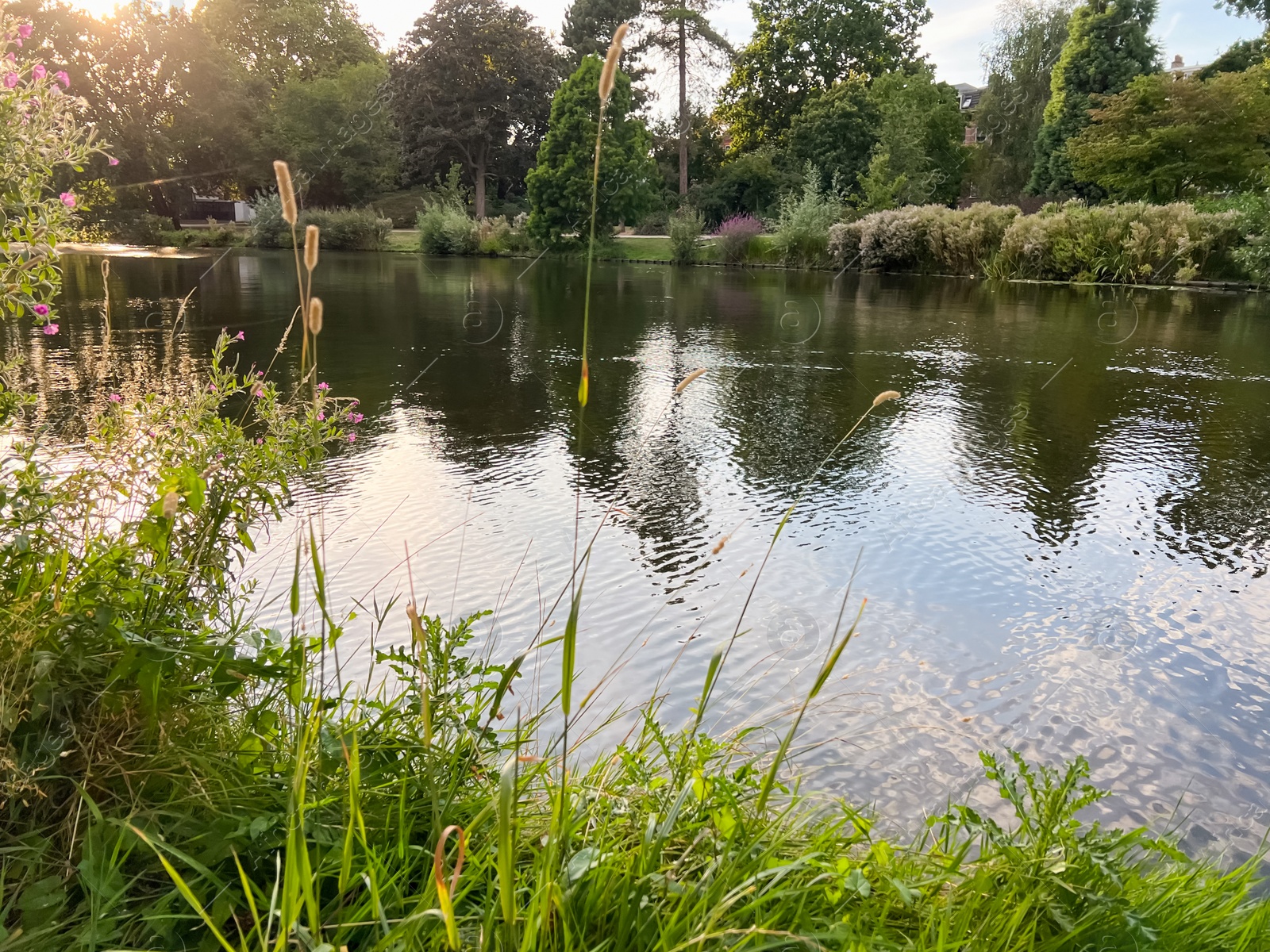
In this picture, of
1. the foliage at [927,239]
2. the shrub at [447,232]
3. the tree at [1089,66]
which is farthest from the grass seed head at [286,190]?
the tree at [1089,66]

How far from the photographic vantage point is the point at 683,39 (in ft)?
116

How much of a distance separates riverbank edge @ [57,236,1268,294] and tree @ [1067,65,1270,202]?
8.42 metres

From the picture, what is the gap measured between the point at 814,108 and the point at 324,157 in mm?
19406

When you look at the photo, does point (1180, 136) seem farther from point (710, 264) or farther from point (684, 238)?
point (684, 238)

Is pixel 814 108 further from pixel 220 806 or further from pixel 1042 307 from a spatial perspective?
pixel 220 806

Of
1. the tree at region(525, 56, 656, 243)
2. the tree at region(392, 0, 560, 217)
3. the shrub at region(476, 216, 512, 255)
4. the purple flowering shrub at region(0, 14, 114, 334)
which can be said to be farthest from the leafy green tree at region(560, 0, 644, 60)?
the purple flowering shrub at region(0, 14, 114, 334)

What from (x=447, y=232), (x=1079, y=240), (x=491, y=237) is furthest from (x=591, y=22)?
(x=1079, y=240)

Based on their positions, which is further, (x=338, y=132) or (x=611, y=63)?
(x=338, y=132)

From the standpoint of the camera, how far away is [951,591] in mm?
3268

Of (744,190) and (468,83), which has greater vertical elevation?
(468,83)

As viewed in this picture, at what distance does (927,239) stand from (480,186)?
23425 millimetres

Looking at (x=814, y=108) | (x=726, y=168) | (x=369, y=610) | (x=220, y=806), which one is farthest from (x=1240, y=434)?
(x=814, y=108)

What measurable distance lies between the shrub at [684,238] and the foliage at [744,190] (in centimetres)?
799

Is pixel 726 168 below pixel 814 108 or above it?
below
